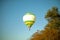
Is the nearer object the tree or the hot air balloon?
the tree

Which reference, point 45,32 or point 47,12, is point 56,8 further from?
point 45,32

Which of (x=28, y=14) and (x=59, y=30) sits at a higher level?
(x=28, y=14)

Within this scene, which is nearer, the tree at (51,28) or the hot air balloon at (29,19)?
the tree at (51,28)

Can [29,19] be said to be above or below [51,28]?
above

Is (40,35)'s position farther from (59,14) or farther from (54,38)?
(59,14)

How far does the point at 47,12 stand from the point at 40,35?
1.60 ft

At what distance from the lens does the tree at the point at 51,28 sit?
12.7 feet

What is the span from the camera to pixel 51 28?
13.1 ft

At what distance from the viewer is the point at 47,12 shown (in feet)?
13.8

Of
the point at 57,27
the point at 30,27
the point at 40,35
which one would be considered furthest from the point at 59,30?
the point at 30,27

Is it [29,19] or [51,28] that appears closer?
[51,28]

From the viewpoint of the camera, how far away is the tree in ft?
12.7

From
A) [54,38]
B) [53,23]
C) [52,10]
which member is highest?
[52,10]

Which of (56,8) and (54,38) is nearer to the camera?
(54,38)
